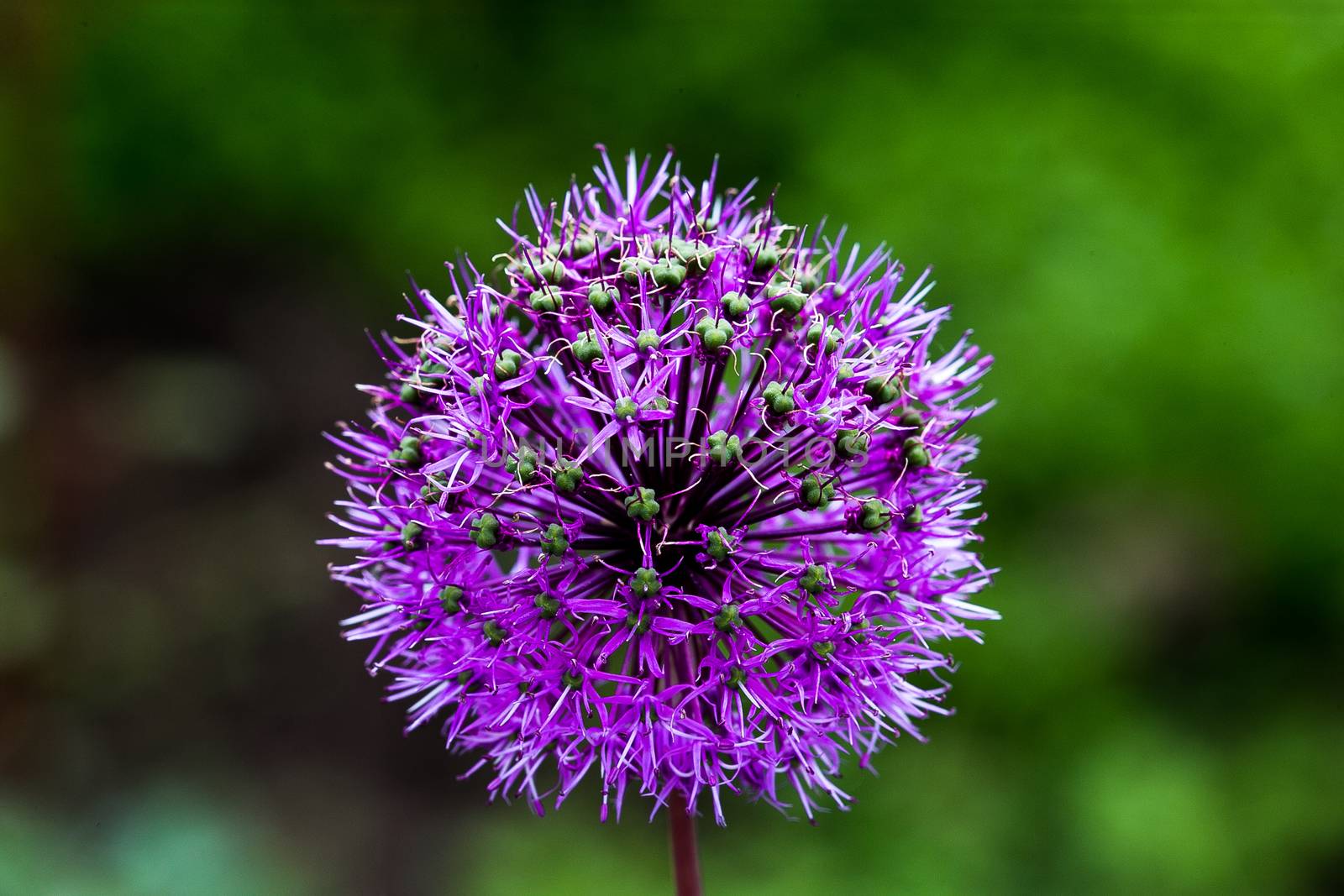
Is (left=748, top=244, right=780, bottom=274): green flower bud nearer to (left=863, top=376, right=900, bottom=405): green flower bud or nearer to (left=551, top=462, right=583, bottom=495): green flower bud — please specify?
(left=863, top=376, right=900, bottom=405): green flower bud

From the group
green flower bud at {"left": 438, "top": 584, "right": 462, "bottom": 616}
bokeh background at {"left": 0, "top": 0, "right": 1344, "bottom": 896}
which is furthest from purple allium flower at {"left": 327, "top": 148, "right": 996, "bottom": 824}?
bokeh background at {"left": 0, "top": 0, "right": 1344, "bottom": 896}

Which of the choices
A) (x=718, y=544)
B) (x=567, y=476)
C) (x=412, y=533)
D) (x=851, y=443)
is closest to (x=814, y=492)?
(x=851, y=443)

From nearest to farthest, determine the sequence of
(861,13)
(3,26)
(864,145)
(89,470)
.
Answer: (3,26), (864,145), (861,13), (89,470)

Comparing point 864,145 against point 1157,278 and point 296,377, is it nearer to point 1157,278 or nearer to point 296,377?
point 1157,278

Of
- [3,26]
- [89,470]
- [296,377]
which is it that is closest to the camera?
[3,26]

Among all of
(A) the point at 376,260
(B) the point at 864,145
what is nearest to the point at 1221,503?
(B) the point at 864,145

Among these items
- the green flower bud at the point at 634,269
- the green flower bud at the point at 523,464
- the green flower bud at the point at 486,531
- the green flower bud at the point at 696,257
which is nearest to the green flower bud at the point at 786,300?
the green flower bud at the point at 696,257

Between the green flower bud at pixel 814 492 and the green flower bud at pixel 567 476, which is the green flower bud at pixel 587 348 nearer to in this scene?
the green flower bud at pixel 567 476
